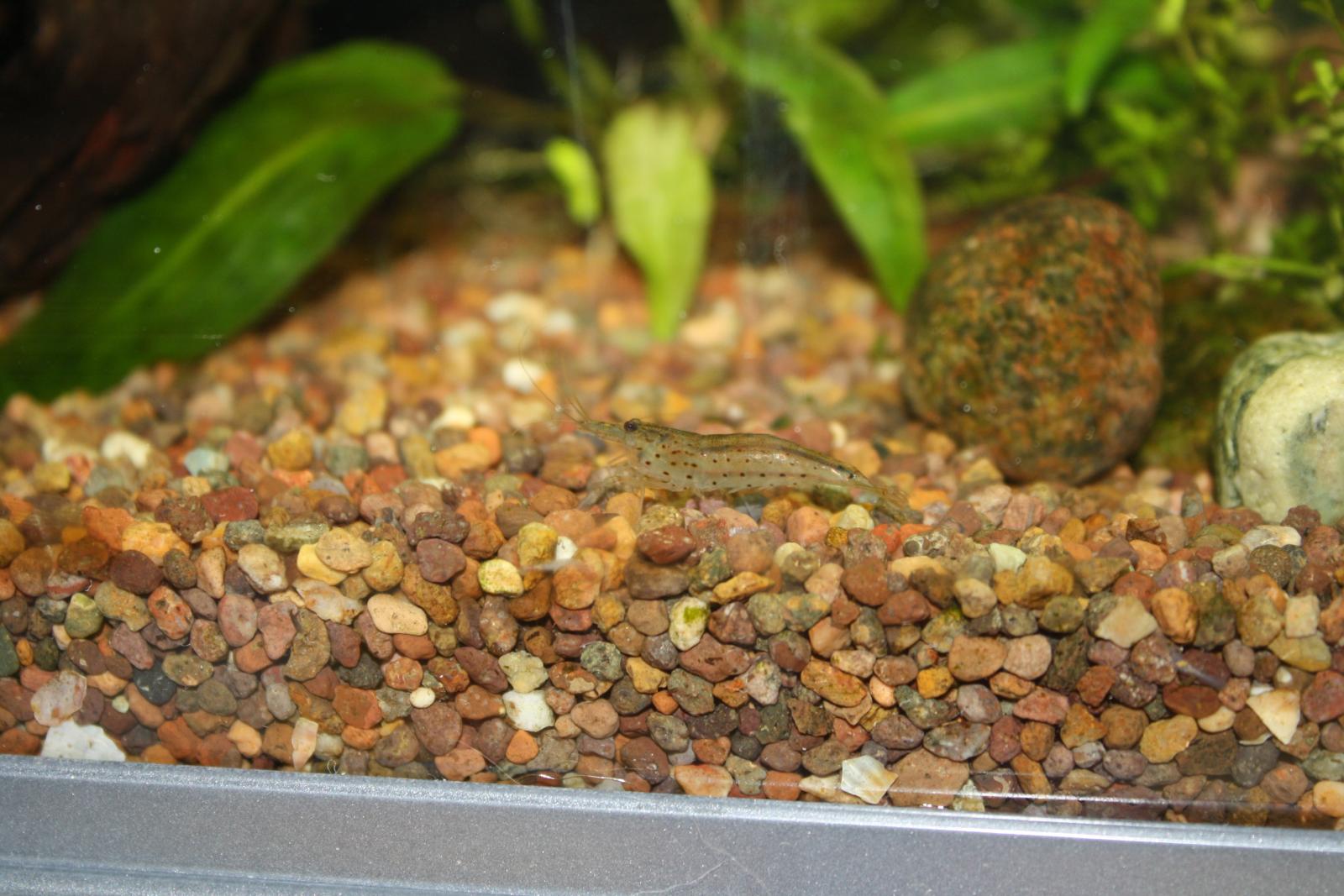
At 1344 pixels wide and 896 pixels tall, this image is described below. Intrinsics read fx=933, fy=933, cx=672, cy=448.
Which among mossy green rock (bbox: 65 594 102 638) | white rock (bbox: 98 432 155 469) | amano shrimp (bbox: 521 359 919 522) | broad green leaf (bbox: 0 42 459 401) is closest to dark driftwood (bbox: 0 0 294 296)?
broad green leaf (bbox: 0 42 459 401)

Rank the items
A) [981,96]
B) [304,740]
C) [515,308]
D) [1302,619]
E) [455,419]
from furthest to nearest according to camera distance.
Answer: [515,308] < [981,96] < [455,419] < [304,740] < [1302,619]

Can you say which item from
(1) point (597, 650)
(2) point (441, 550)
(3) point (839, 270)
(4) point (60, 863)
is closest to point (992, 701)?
(1) point (597, 650)

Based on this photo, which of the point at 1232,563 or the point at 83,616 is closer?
the point at 1232,563

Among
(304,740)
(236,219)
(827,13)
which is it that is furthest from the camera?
(827,13)

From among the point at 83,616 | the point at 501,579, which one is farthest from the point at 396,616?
the point at 83,616

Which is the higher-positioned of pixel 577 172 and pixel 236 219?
pixel 577 172

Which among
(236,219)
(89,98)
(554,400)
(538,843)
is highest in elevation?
(89,98)

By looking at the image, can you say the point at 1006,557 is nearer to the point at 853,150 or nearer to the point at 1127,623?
the point at 1127,623
